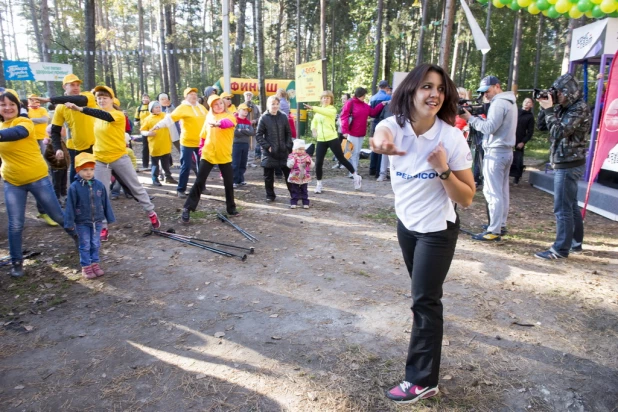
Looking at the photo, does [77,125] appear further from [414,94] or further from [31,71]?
[31,71]

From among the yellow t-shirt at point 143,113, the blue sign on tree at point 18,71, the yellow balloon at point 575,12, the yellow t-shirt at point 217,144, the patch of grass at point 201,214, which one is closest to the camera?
the yellow t-shirt at point 217,144

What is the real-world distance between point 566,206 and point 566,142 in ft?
2.51

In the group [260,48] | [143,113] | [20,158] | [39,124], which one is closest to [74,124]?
[39,124]

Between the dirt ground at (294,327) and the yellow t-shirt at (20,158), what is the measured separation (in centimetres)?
112

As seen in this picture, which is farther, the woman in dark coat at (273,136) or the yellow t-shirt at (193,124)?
the woman in dark coat at (273,136)

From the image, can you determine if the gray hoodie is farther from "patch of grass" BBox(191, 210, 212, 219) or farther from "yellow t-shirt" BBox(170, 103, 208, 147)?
"yellow t-shirt" BBox(170, 103, 208, 147)

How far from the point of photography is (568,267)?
4.88m

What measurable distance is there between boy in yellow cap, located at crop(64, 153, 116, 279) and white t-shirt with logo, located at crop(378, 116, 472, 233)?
3712 millimetres

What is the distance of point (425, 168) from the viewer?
2.29m

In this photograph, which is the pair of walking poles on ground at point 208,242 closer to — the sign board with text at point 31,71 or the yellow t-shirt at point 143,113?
the yellow t-shirt at point 143,113

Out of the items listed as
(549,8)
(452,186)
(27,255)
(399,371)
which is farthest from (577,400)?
(549,8)

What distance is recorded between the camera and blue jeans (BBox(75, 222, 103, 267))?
15.1ft

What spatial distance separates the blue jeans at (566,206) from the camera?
486 centimetres

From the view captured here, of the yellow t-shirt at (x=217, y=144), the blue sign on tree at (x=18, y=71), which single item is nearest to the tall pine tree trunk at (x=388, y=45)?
the blue sign on tree at (x=18, y=71)
